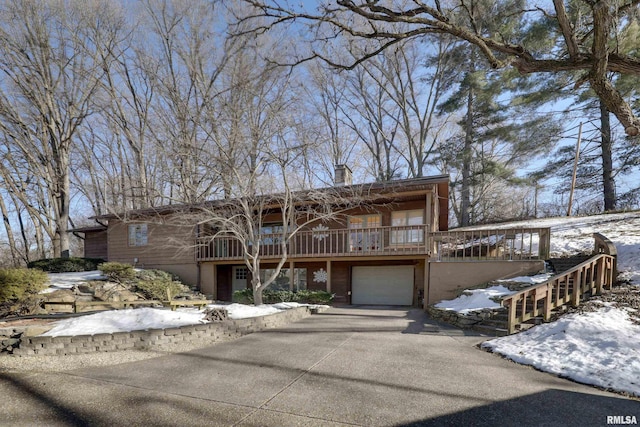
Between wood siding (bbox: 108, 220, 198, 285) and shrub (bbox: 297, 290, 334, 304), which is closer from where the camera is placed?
shrub (bbox: 297, 290, 334, 304)

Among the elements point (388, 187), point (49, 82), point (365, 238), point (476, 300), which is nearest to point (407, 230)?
point (365, 238)

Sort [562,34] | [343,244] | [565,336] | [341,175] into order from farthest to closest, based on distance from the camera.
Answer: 1. [341,175]
2. [343,244]
3. [562,34]
4. [565,336]

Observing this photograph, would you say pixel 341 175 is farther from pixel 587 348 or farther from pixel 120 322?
pixel 587 348

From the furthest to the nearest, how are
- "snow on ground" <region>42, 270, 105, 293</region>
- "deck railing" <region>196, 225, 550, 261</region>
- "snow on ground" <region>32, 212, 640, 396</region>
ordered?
"snow on ground" <region>42, 270, 105, 293</region>
"deck railing" <region>196, 225, 550, 261</region>
"snow on ground" <region>32, 212, 640, 396</region>

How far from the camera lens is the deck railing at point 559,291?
5.85m

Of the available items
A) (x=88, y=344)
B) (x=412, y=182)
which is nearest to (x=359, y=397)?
(x=88, y=344)

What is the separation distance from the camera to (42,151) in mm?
16984

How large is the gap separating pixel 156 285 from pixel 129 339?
6882mm

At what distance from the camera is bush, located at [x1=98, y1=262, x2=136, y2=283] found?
1138 centimetres

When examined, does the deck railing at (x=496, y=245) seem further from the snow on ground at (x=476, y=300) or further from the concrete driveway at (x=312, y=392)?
the concrete driveway at (x=312, y=392)

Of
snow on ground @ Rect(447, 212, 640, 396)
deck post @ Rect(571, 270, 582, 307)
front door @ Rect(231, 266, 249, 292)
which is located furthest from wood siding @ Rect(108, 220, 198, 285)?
deck post @ Rect(571, 270, 582, 307)

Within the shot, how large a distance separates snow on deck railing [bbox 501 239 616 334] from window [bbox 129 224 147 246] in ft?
50.0

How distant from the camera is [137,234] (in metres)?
15.2

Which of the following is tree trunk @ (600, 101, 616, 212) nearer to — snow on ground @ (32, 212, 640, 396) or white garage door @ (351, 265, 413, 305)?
snow on ground @ (32, 212, 640, 396)
